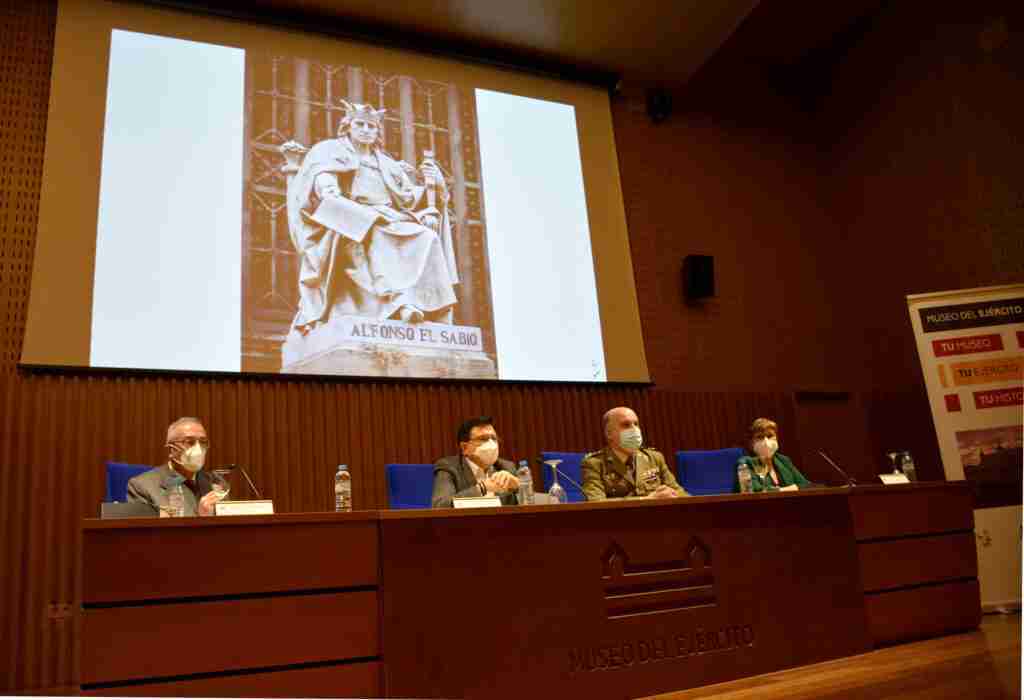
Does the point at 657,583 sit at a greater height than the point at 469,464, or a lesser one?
lesser

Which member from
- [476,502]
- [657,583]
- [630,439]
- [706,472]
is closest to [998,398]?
[706,472]

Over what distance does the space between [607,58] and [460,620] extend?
191 inches

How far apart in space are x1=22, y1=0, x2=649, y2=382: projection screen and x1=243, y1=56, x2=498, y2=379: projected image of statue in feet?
0.04

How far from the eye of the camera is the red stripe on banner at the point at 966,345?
209 inches

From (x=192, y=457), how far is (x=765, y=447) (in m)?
2.79

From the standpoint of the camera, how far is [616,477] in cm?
366

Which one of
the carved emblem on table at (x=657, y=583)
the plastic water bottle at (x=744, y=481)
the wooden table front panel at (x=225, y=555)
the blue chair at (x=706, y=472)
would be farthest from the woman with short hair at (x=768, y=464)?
the wooden table front panel at (x=225, y=555)

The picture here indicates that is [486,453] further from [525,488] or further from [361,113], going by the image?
[361,113]

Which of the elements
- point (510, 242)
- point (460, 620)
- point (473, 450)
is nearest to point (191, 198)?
point (510, 242)

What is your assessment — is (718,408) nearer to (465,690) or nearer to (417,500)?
(417,500)

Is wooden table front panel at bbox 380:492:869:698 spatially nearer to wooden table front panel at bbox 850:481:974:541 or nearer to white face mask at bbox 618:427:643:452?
wooden table front panel at bbox 850:481:974:541

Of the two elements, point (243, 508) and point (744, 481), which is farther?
point (744, 481)

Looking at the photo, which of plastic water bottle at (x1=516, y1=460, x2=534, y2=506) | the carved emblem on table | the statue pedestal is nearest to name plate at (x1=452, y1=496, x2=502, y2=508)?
plastic water bottle at (x1=516, y1=460, x2=534, y2=506)

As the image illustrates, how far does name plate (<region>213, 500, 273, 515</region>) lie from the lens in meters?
2.40
